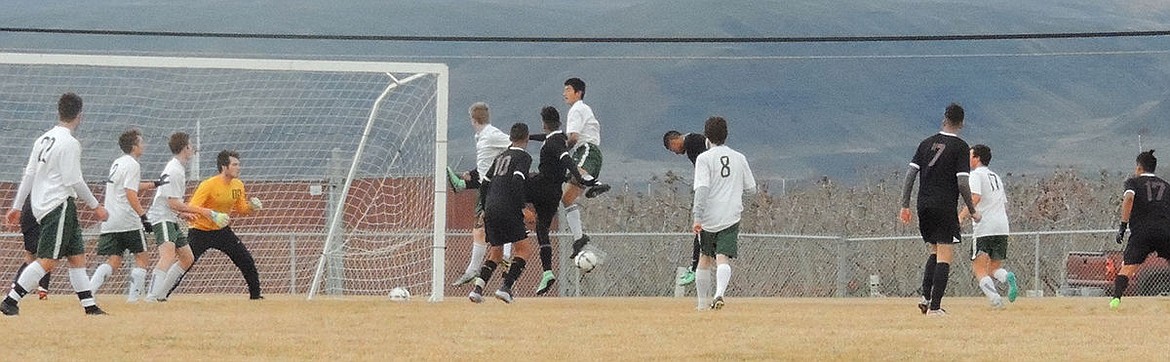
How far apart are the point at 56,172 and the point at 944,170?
691 centimetres

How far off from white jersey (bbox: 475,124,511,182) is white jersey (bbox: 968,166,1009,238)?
14.7ft

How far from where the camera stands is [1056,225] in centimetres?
4006

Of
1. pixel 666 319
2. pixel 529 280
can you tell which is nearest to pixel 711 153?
pixel 666 319

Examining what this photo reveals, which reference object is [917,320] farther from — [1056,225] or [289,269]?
[1056,225]

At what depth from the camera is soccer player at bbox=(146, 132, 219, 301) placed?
735 inches

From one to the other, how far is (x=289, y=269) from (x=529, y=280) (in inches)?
146

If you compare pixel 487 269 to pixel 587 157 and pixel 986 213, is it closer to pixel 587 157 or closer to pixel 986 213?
pixel 587 157

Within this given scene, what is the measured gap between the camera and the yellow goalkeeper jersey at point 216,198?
62.9 ft

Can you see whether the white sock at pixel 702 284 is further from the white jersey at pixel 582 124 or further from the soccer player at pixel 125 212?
the soccer player at pixel 125 212

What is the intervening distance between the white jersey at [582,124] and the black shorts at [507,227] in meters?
1.35

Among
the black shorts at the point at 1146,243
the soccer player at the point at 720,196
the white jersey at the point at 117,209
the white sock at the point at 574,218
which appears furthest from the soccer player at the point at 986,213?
the white jersey at the point at 117,209

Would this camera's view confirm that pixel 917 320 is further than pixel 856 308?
No

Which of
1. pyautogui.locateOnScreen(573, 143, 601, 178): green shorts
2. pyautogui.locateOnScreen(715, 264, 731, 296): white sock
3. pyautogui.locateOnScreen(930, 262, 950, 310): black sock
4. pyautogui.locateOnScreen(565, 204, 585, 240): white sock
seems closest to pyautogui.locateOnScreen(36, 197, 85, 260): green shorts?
pyautogui.locateOnScreen(715, 264, 731, 296): white sock

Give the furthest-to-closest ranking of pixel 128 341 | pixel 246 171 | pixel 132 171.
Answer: pixel 246 171 < pixel 132 171 < pixel 128 341
